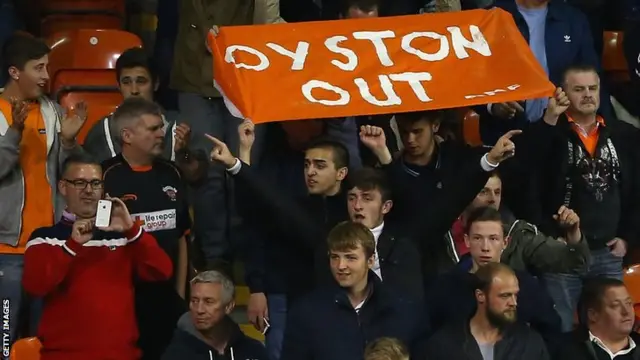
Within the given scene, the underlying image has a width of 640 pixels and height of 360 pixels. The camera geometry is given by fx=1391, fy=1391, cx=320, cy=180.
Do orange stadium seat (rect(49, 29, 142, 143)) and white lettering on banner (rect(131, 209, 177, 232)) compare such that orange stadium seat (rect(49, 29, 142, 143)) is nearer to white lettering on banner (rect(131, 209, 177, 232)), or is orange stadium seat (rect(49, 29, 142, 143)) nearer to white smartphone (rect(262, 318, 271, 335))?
white lettering on banner (rect(131, 209, 177, 232))

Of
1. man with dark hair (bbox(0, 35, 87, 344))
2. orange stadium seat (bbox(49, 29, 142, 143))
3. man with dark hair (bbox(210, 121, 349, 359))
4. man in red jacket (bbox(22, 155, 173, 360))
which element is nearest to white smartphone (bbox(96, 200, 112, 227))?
man in red jacket (bbox(22, 155, 173, 360))

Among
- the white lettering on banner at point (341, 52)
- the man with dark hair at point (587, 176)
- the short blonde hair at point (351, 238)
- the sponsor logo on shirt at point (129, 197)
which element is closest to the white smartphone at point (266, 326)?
the short blonde hair at point (351, 238)

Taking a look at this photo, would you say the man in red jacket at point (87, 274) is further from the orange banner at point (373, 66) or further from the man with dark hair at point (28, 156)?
the orange banner at point (373, 66)

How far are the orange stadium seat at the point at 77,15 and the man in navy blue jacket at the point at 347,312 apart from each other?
340 centimetres

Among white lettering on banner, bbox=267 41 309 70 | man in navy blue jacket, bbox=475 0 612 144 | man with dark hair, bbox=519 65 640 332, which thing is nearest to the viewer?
white lettering on banner, bbox=267 41 309 70

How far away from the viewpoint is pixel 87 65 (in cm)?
830

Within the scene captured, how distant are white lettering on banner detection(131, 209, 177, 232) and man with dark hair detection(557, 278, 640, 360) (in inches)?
77.6

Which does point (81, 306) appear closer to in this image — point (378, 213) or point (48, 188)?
point (48, 188)

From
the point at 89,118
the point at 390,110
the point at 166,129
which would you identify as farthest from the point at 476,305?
the point at 89,118

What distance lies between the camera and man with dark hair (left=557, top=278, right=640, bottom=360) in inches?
255

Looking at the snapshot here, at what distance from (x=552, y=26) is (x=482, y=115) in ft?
2.19

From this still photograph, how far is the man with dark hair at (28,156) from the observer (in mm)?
6727

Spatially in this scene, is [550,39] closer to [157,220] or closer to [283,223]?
[283,223]

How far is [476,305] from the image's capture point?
20.7 feet
